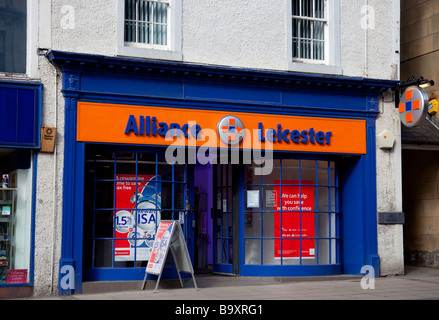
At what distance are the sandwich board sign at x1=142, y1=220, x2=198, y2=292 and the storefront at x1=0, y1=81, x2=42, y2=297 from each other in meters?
2.16

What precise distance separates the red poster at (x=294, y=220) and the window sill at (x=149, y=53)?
3.42 meters

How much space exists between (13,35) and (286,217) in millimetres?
6538

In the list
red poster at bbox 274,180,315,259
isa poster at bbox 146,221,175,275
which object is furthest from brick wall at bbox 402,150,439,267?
isa poster at bbox 146,221,175,275

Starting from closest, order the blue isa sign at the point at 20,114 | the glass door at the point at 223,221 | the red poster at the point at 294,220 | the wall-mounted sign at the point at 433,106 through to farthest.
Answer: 1. the blue isa sign at the point at 20,114
2. the red poster at the point at 294,220
3. the glass door at the point at 223,221
4. the wall-mounted sign at the point at 433,106

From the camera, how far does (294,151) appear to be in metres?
14.1

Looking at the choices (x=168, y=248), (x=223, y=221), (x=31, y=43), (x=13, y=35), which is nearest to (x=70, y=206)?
(x=168, y=248)

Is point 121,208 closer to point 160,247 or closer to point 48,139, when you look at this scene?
point 160,247

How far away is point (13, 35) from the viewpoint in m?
12.1

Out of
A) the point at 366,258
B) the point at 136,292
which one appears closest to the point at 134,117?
the point at 136,292

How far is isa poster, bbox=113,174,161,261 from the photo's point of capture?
12.7 meters

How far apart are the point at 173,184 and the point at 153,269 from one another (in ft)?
6.13

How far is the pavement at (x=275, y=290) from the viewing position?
11.1 metres

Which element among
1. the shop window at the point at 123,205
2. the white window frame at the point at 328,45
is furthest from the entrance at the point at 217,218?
the white window frame at the point at 328,45

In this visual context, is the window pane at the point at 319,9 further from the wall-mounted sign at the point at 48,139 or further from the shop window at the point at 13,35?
the wall-mounted sign at the point at 48,139
